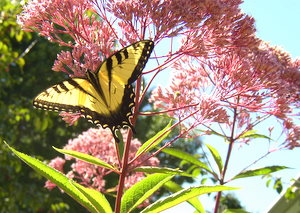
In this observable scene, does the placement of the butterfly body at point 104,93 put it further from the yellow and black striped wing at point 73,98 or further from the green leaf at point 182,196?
the green leaf at point 182,196

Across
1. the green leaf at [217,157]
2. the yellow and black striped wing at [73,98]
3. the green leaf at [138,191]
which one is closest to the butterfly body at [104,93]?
the yellow and black striped wing at [73,98]

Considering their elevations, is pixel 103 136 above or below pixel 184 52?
below

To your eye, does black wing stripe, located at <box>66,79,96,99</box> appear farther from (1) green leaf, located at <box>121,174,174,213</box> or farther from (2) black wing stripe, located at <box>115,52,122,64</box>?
(1) green leaf, located at <box>121,174,174,213</box>

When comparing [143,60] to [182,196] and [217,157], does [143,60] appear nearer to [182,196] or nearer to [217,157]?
[182,196]

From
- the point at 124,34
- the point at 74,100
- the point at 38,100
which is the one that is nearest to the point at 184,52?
the point at 124,34

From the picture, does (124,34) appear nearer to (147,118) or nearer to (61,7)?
(61,7)

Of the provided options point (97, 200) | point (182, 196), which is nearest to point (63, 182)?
point (97, 200)
